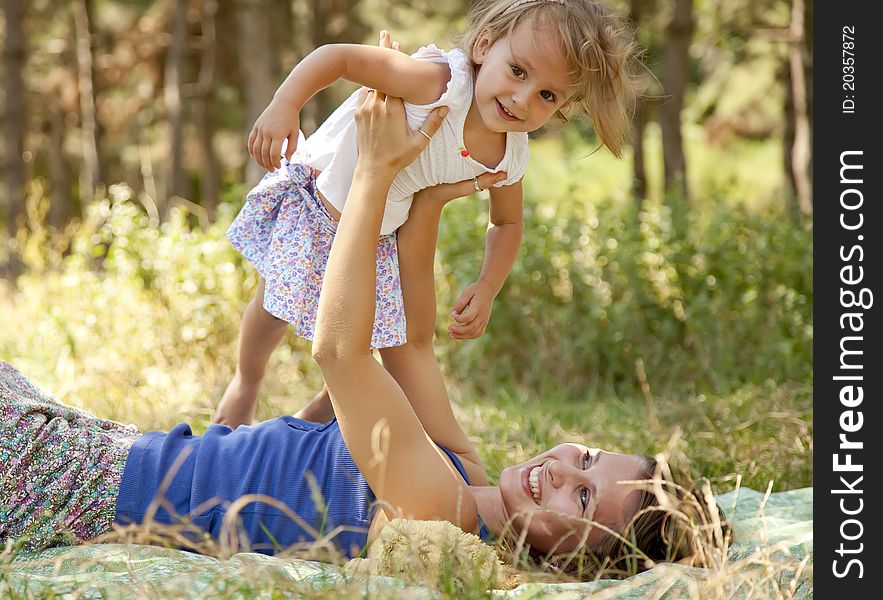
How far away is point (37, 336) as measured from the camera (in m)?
5.42

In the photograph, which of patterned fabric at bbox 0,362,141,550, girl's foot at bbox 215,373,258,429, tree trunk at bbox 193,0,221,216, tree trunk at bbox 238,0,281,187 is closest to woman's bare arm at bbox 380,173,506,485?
girl's foot at bbox 215,373,258,429

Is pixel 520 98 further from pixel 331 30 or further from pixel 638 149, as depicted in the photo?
pixel 331 30

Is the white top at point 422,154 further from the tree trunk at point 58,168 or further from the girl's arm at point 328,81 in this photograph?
the tree trunk at point 58,168

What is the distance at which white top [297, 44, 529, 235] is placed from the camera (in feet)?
8.54

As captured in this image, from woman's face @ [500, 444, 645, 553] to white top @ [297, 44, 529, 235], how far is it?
80 centimetres

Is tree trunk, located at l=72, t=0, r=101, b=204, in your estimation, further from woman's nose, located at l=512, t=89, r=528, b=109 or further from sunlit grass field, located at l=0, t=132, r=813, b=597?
woman's nose, located at l=512, t=89, r=528, b=109

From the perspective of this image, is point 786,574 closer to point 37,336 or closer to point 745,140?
point 37,336

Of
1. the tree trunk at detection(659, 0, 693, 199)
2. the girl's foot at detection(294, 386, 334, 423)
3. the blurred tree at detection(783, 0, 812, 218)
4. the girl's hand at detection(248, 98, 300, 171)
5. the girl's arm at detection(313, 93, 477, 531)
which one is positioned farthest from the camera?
the blurred tree at detection(783, 0, 812, 218)

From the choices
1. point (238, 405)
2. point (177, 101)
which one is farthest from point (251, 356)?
point (177, 101)

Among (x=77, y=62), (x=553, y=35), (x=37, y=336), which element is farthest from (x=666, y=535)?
(x=77, y=62)

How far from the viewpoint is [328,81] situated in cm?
255

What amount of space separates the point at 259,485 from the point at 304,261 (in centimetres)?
72

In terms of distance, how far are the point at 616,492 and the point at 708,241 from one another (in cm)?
324

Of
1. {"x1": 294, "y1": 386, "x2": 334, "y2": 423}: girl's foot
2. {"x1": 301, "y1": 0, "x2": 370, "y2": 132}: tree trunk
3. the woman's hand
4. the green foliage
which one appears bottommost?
{"x1": 294, "y1": 386, "x2": 334, "y2": 423}: girl's foot
